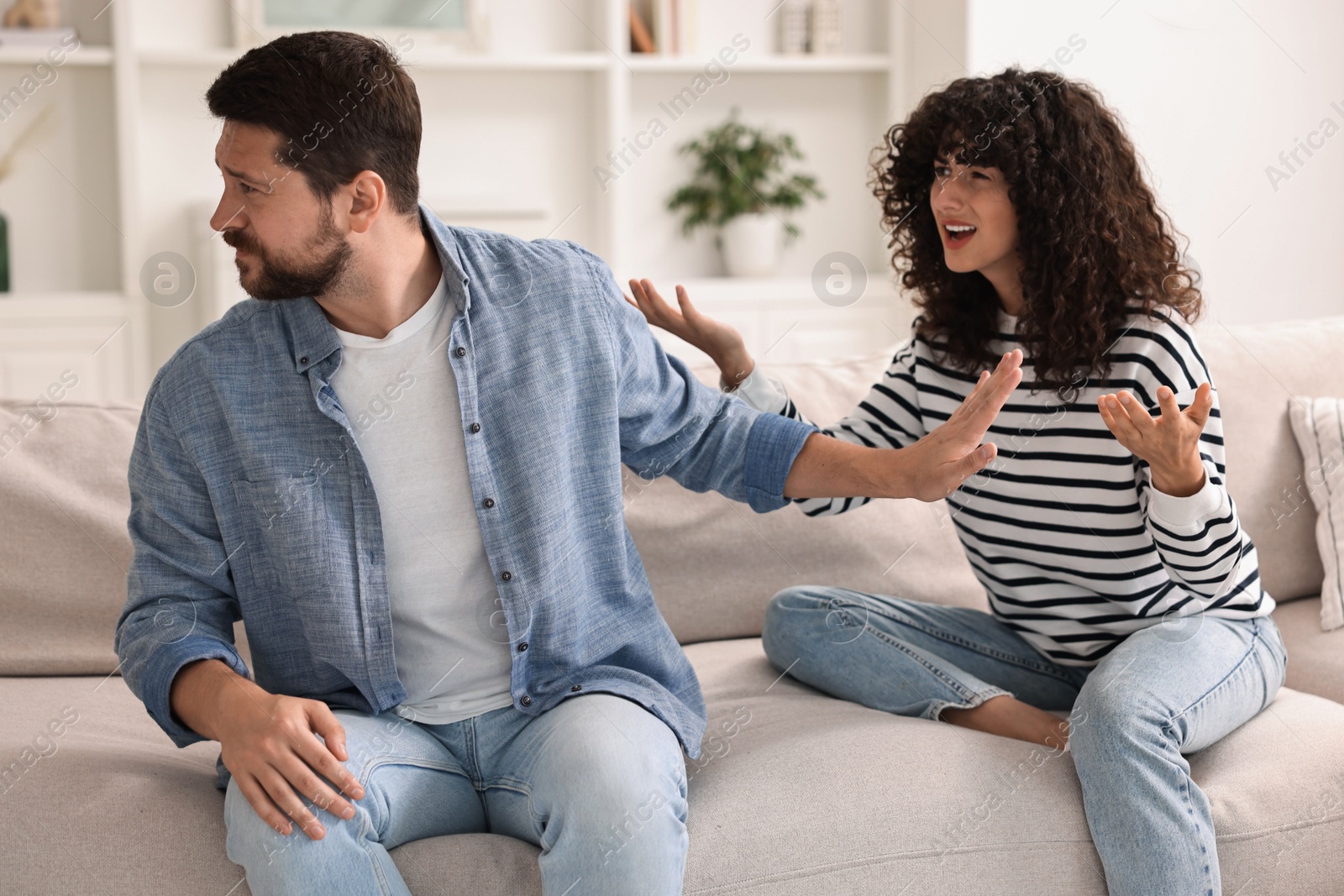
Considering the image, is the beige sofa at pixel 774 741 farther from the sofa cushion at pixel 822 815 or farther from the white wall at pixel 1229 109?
the white wall at pixel 1229 109

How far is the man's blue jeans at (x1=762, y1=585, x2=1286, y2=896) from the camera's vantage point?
126 cm

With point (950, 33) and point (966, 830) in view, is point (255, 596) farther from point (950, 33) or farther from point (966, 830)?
point (950, 33)

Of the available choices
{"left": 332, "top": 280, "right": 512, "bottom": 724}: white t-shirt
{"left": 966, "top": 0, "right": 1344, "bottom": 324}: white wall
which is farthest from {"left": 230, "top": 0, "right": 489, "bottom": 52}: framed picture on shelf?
{"left": 332, "top": 280, "right": 512, "bottom": 724}: white t-shirt

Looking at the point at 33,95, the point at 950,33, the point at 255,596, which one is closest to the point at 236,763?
the point at 255,596

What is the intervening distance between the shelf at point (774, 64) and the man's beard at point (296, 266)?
2.68 m

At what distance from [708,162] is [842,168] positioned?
50 cm

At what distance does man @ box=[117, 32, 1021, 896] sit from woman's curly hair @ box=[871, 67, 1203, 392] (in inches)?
11.0

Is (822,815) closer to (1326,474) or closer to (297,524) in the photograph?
(297,524)

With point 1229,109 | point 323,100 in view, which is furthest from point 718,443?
point 1229,109

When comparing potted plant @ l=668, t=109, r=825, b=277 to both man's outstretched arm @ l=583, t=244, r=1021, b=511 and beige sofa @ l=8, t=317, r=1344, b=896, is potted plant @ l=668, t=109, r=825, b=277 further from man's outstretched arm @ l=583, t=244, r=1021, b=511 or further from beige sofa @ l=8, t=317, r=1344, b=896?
man's outstretched arm @ l=583, t=244, r=1021, b=511

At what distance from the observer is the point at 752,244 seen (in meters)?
4.00

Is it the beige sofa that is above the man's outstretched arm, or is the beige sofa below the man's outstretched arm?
below

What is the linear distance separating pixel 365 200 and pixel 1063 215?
2.71 ft

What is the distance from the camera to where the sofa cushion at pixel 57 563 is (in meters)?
1.64
